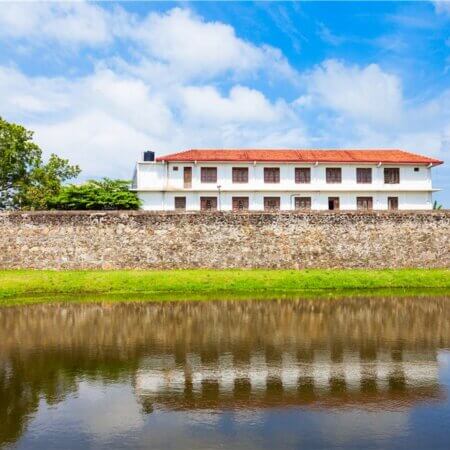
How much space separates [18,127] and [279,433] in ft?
134

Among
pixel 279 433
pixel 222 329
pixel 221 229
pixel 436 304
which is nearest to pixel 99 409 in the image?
pixel 279 433

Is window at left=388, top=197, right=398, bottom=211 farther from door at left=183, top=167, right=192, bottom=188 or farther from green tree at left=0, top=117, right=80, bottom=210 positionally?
green tree at left=0, top=117, right=80, bottom=210

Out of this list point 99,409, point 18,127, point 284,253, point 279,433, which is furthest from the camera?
point 18,127

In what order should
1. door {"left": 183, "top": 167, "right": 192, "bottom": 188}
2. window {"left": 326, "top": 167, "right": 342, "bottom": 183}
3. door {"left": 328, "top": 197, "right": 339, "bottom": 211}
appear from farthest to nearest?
door {"left": 328, "top": 197, "right": 339, "bottom": 211}
window {"left": 326, "top": 167, "right": 342, "bottom": 183}
door {"left": 183, "top": 167, "right": 192, "bottom": 188}

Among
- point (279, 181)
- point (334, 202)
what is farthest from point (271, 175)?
point (334, 202)

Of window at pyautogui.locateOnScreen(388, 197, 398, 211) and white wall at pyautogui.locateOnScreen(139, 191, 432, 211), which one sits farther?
window at pyautogui.locateOnScreen(388, 197, 398, 211)

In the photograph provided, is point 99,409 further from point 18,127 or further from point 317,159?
point 18,127

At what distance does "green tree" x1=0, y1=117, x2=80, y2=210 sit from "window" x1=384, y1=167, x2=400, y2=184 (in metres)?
26.1

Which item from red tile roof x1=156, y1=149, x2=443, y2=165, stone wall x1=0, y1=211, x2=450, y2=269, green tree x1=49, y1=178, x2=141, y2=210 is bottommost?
stone wall x1=0, y1=211, x2=450, y2=269

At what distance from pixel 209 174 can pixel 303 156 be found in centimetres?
731

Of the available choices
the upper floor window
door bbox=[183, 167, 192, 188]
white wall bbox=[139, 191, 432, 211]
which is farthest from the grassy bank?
the upper floor window

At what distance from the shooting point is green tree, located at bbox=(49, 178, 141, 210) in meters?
36.0

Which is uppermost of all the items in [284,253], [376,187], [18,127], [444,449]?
[18,127]

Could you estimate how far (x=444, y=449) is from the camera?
7648 millimetres
